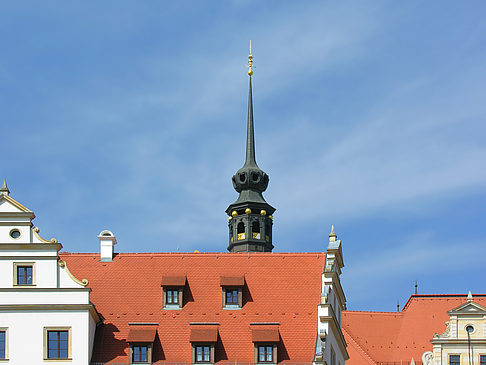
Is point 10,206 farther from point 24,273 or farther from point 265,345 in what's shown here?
point 265,345

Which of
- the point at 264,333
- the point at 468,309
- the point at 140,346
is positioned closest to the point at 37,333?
the point at 140,346

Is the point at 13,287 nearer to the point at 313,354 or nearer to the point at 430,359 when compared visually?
the point at 313,354

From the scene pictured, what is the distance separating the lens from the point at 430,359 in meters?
91.3

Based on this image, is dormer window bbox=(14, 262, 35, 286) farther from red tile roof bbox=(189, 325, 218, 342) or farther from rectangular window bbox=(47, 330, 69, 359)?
red tile roof bbox=(189, 325, 218, 342)

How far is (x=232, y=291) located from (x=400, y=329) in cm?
2344

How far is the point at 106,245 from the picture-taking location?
80.4 metres

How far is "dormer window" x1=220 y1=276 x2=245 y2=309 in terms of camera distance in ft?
253

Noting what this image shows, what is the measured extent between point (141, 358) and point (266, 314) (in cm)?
688

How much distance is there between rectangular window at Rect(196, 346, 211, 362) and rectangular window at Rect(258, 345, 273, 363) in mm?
2546

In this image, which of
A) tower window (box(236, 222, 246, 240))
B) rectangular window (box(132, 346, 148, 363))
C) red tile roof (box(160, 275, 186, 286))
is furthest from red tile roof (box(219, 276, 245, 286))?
tower window (box(236, 222, 246, 240))

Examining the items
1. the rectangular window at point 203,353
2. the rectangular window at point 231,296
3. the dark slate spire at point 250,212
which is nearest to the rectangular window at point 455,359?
the dark slate spire at point 250,212

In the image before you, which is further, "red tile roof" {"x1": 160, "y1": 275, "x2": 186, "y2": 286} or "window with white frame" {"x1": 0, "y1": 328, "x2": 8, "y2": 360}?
"red tile roof" {"x1": 160, "y1": 275, "x2": 186, "y2": 286}

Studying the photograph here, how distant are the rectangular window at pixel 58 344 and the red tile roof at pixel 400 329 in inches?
1026

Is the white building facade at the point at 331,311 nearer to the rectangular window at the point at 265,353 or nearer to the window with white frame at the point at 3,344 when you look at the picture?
the rectangular window at the point at 265,353
